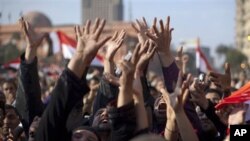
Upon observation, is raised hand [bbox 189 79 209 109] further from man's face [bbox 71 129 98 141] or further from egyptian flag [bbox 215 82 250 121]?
man's face [bbox 71 129 98 141]

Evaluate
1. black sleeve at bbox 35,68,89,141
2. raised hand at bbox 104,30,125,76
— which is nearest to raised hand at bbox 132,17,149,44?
raised hand at bbox 104,30,125,76

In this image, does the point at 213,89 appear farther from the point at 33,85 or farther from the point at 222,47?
the point at 222,47

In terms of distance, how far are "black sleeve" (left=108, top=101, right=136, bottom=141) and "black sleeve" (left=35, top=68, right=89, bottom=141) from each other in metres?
0.24

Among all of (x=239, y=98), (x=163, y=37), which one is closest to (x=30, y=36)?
(x=163, y=37)

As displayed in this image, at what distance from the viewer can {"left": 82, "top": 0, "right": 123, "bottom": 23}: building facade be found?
17029cm

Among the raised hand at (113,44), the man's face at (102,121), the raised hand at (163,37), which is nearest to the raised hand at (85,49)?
the man's face at (102,121)

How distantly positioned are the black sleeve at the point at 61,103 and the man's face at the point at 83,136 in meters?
0.18

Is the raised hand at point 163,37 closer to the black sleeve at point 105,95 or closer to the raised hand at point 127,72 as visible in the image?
the black sleeve at point 105,95

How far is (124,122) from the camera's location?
163 inches

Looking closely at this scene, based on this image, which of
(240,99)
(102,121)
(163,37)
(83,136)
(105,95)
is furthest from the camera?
(163,37)

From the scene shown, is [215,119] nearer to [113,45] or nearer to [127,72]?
[113,45]

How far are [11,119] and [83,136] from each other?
6.94 feet

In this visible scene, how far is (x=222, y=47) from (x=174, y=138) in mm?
87642

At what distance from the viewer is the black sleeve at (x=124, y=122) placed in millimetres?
4117
